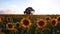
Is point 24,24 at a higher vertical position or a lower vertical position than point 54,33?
higher

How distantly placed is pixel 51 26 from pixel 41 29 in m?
0.41

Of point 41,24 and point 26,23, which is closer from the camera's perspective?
point 26,23

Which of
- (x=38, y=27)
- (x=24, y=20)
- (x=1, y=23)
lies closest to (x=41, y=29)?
(x=38, y=27)

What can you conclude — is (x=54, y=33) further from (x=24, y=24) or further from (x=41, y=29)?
(x=24, y=24)

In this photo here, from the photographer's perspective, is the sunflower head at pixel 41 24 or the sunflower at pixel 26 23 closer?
the sunflower at pixel 26 23

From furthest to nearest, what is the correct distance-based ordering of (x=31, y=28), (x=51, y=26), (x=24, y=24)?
(x=51, y=26) → (x=31, y=28) → (x=24, y=24)

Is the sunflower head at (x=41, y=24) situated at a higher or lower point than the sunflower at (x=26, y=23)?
lower

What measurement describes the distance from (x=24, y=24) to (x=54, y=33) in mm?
743

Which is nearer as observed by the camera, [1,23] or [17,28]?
[17,28]

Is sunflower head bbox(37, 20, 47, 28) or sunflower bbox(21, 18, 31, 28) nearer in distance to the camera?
sunflower bbox(21, 18, 31, 28)

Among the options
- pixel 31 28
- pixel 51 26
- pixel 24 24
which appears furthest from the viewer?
pixel 51 26

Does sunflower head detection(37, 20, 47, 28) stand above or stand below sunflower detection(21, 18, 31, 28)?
below

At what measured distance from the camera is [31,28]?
444 centimetres

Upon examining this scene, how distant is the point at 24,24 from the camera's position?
4.14 m
